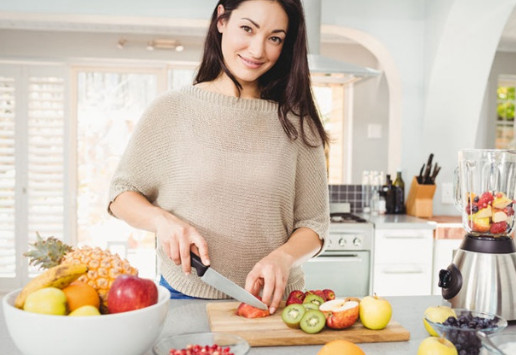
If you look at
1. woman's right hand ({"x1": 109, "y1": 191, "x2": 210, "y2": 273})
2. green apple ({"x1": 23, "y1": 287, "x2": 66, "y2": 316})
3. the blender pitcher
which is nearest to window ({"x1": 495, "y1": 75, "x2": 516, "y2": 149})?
the blender pitcher

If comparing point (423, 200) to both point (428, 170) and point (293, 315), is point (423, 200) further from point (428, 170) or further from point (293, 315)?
point (293, 315)

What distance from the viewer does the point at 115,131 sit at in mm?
5395

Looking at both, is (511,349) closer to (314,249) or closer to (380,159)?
(314,249)

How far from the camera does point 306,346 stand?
43.7 inches

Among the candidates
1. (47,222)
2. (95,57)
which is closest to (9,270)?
(47,222)

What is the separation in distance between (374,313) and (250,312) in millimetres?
280

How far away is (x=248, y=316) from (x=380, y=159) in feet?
15.8

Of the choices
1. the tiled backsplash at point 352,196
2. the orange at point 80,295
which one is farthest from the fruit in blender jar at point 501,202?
the tiled backsplash at point 352,196

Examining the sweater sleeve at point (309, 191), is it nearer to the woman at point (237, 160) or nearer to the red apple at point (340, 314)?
the woman at point (237, 160)

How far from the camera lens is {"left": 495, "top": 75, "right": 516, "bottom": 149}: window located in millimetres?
6020

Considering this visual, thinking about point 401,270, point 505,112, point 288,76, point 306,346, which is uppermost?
point 505,112

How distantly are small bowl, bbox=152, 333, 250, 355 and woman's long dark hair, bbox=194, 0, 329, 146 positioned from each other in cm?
66

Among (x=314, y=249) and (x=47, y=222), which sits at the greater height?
(x=314, y=249)

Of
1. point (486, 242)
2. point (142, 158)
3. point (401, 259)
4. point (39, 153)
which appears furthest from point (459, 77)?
point (39, 153)
